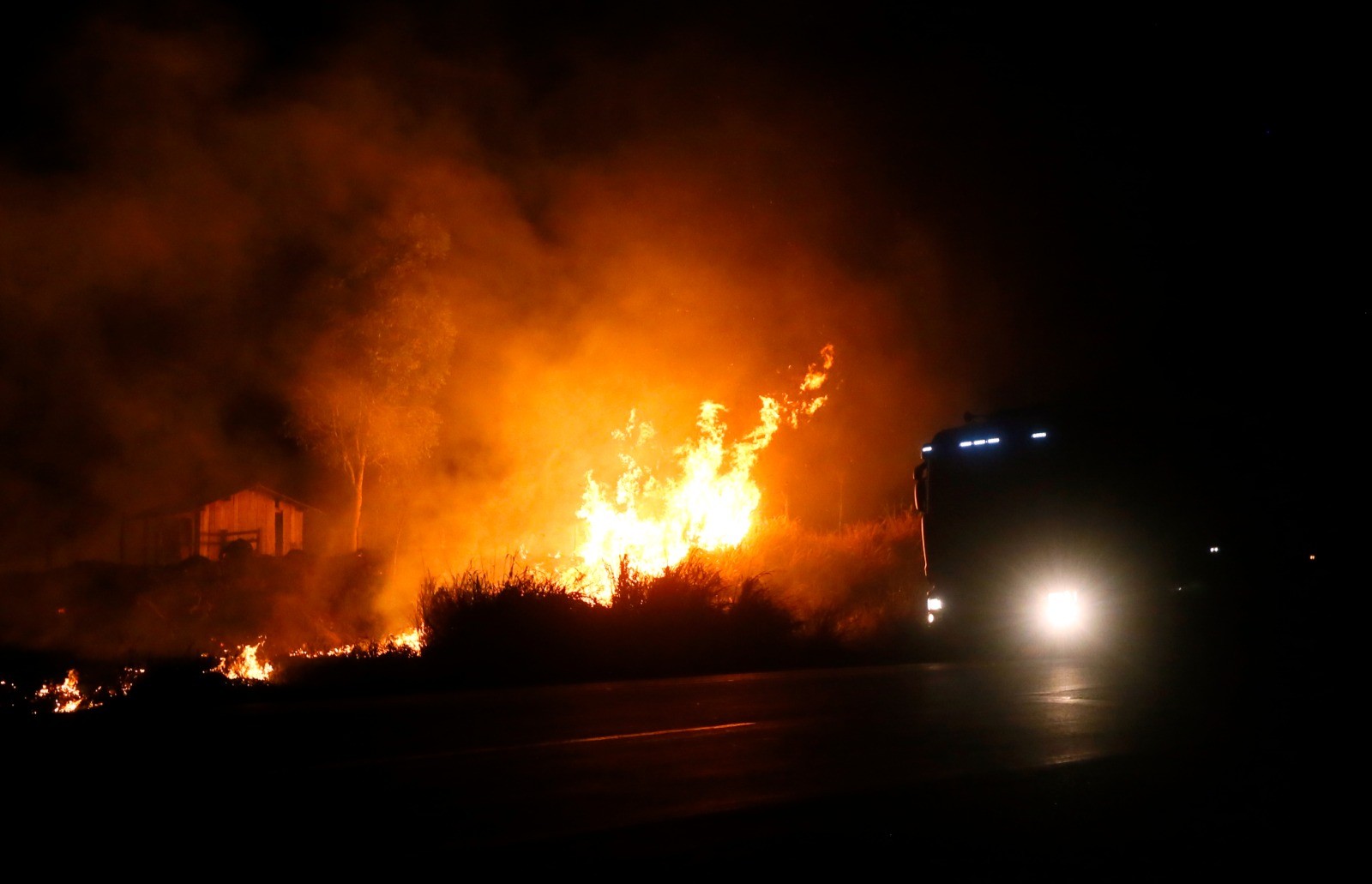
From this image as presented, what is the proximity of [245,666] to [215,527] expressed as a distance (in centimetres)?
2232

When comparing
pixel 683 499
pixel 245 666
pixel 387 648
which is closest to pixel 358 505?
pixel 683 499

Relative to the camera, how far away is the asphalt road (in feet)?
18.0

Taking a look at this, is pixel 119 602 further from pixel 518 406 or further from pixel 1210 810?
pixel 1210 810

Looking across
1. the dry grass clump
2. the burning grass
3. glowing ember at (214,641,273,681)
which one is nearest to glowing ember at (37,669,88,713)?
the burning grass

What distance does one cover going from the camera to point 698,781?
268 inches

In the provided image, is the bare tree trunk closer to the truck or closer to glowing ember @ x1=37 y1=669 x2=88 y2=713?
glowing ember @ x1=37 y1=669 x2=88 y2=713

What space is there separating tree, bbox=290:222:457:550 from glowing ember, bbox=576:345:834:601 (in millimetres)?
7275

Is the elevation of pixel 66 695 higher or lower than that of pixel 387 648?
lower

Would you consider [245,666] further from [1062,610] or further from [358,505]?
[358,505]

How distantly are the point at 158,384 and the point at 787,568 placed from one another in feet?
47.9

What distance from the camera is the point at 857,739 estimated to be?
26.7 feet

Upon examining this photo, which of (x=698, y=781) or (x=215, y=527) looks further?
(x=215, y=527)

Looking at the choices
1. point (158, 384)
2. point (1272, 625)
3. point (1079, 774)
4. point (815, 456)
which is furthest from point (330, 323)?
point (1079, 774)

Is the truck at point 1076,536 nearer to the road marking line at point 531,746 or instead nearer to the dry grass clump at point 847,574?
the dry grass clump at point 847,574
